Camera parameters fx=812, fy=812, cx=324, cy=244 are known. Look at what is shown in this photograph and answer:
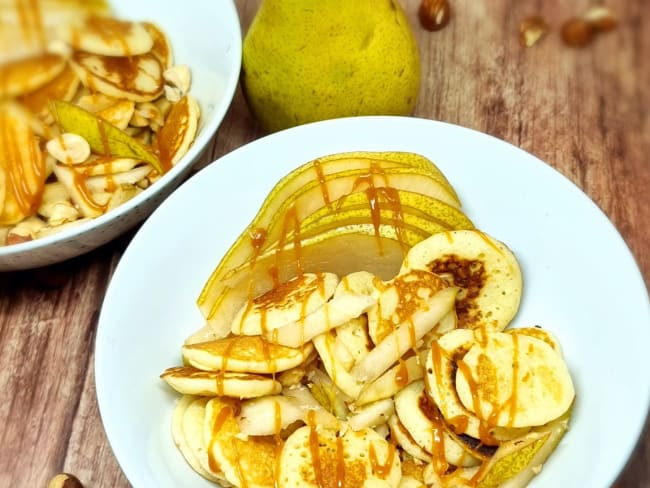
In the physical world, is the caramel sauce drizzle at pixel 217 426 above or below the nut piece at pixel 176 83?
below

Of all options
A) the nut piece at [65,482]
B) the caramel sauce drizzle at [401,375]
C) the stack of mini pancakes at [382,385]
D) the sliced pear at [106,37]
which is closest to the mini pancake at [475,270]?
the stack of mini pancakes at [382,385]

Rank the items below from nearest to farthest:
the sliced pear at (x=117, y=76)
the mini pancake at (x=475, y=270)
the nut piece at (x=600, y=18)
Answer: the mini pancake at (x=475, y=270) → the sliced pear at (x=117, y=76) → the nut piece at (x=600, y=18)

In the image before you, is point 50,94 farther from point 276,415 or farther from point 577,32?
point 577,32

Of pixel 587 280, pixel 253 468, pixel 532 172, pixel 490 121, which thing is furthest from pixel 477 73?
pixel 253 468

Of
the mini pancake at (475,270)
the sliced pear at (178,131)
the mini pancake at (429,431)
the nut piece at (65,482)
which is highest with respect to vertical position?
the sliced pear at (178,131)

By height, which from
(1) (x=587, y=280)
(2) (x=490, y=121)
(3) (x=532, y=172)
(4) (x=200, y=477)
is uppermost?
(2) (x=490, y=121)

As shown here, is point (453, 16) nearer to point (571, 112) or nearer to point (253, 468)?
point (571, 112)

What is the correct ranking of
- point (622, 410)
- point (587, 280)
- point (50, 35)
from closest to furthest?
point (622, 410)
point (587, 280)
point (50, 35)

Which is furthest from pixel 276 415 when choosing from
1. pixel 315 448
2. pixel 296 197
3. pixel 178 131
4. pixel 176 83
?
pixel 176 83

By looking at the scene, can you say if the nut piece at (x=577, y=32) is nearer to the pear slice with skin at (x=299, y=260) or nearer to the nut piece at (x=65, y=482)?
the pear slice with skin at (x=299, y=260)
